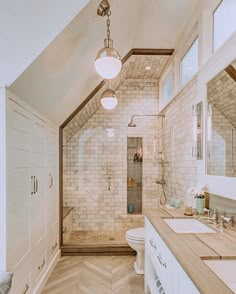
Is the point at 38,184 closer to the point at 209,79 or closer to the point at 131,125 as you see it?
the point at 209,79

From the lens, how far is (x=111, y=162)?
16.6 feet

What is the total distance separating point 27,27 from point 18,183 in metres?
1.20

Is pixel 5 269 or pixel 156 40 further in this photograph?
pixel 156 40

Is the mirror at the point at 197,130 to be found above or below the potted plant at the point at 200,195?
above

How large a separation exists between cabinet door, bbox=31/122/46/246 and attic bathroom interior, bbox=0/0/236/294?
0.07 ft

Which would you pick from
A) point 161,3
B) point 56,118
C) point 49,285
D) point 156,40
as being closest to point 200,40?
point 161,3

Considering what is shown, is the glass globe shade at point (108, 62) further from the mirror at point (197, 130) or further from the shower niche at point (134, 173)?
the shower niche at point (134, 173)

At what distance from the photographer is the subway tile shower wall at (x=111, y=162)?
501 centimetres

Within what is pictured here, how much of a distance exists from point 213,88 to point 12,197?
1943 mm

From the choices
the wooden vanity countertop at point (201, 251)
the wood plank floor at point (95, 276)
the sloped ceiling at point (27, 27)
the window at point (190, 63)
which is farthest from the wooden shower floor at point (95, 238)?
the sloped ceiling at point (27, 27)

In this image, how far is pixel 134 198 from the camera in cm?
510

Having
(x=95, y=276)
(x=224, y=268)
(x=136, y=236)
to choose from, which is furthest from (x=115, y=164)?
(x=224, y=268)

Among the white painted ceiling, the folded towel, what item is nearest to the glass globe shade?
the white painted ceiling

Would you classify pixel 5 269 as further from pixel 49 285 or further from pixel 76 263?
pixel 76 263
